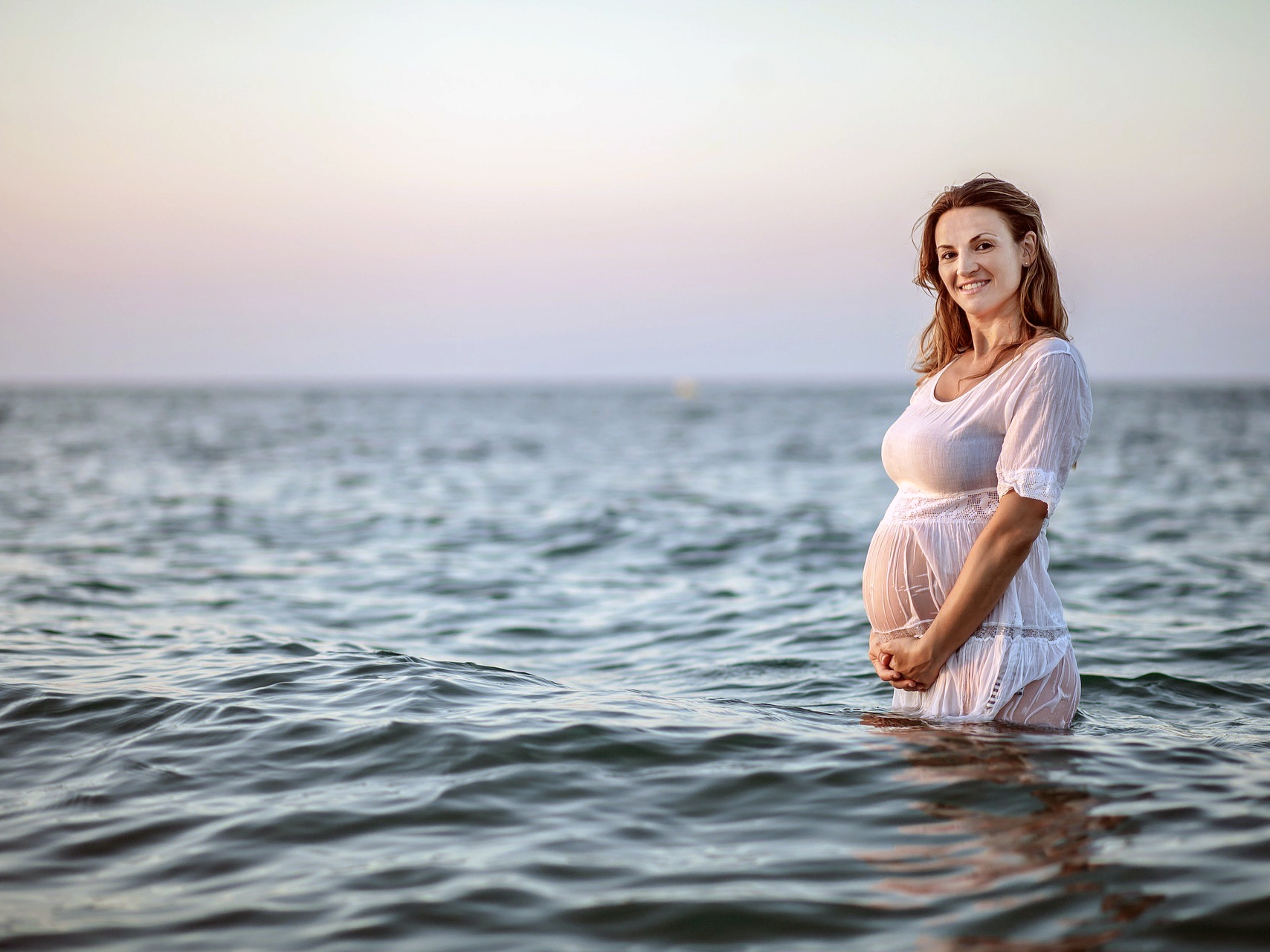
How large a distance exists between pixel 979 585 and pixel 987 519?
26 centimetres

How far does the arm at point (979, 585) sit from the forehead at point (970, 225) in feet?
2.87

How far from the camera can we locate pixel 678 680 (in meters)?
6.55

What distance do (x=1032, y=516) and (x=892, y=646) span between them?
71 cm

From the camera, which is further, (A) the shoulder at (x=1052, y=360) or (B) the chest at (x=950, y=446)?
(B) the chest at (x=950, y=446)

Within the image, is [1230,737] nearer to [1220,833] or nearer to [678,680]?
[1220,833]

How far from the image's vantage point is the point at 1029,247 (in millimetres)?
3510

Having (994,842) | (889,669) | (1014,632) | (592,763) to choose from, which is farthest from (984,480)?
(592,763)

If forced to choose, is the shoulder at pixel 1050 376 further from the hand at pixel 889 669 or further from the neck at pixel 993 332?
the hand at pixel 889 669

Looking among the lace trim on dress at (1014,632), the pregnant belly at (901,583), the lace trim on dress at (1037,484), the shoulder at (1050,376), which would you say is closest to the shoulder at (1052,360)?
the shoulder at (1050,376)

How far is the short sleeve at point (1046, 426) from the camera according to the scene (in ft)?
10.6

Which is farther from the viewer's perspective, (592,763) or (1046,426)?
(592,763)

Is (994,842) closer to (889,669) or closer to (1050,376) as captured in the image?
(889,669)

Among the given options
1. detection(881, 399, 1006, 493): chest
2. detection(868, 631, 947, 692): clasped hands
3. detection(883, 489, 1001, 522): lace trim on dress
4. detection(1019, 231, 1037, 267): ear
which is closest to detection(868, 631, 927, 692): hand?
detection(868, 631, 947, 692): clasped hands

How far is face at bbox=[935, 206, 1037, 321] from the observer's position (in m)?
3.48
